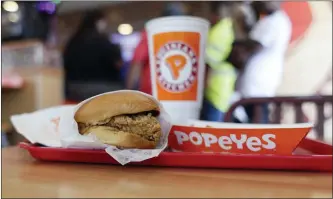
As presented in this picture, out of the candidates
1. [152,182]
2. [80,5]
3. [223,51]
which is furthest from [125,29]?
[152,182]

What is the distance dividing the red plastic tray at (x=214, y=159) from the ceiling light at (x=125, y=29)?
111 inches

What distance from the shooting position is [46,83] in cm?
243

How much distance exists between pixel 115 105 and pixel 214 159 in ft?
0.38

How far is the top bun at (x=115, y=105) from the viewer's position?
407mm

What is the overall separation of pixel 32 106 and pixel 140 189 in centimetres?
215

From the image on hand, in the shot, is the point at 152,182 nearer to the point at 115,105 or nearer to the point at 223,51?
the point at 115,105

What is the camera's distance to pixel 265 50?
224 centimetres

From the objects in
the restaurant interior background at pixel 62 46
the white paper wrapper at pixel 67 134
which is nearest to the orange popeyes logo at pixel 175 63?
the white paper wrapper at pixel 67 134

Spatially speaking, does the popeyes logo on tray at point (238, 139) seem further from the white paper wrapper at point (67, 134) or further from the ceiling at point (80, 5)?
the ceiling at point (80, 5)

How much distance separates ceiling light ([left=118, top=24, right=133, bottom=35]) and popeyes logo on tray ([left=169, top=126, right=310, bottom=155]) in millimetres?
2827

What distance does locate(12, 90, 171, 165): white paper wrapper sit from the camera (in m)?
0.39

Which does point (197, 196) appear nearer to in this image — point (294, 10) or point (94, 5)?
point (294, 10)

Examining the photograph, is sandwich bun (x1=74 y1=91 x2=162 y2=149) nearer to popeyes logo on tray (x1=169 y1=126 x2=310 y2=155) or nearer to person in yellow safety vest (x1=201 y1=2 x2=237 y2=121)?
popeyes logo on tray (x1=169 y1=126 x2=310 y2=155)

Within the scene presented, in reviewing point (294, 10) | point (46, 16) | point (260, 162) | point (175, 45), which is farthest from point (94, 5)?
A: point (260, 162)
